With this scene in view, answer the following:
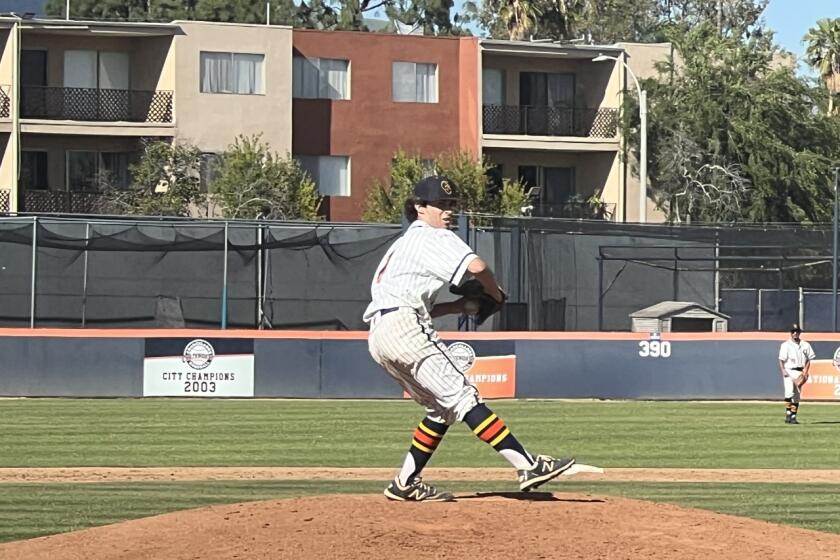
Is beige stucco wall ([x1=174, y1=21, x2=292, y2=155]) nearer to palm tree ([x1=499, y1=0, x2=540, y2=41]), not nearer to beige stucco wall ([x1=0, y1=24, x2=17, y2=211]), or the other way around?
beige stucco wall ([x1=0, y1=24, x2=17, y2=211])

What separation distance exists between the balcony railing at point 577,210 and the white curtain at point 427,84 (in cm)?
494

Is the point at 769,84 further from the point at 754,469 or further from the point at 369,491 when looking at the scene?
the point at 369,491

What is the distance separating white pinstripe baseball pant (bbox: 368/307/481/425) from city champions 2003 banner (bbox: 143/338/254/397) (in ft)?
62.4

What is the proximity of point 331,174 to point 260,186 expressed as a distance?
4814 millimetres

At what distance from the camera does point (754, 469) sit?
52.9 feet

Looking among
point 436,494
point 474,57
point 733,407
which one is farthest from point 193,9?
point 436,494

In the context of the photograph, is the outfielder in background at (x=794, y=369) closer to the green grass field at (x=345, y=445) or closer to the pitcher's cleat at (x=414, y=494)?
the green grass field at (x=345, y=445)

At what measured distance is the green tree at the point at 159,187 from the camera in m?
41.7

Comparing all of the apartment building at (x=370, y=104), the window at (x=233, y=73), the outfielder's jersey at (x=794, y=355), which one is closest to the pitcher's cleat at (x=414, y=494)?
the outfielder's jersey at (x=794, y=355)

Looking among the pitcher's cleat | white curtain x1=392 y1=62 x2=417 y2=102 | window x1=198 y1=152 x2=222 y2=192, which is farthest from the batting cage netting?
the pitcher's cleat

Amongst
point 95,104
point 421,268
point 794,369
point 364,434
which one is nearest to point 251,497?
point 421,268

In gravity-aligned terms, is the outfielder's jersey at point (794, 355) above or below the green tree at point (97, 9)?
below

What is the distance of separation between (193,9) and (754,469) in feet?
187

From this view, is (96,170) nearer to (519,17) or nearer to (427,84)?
(427,84)
